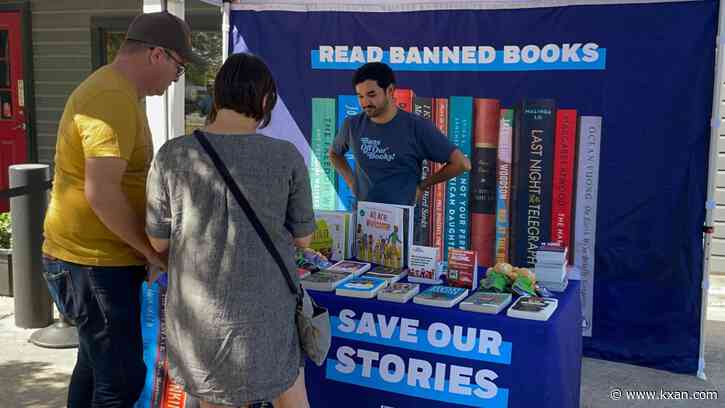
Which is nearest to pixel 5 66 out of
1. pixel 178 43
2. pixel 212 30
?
pixel 212 30

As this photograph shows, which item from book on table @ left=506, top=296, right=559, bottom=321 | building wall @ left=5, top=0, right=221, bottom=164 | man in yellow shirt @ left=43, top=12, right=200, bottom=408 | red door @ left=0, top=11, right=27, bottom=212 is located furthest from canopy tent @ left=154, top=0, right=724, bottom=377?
red door @ left=0, top=11, right=27, bottom=212

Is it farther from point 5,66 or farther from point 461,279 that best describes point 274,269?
point 5,66

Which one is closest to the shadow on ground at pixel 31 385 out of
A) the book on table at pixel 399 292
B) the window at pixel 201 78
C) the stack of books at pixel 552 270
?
the book on table at pixel 399 292

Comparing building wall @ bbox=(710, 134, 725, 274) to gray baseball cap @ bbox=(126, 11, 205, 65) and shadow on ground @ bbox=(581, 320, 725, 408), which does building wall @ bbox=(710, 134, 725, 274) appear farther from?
gray baseball cap @ bbox=(126, 11, 205, 65)

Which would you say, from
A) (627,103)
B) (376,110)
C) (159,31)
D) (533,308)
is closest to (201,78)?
(376,110)

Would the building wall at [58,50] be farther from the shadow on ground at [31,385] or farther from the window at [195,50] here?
the shadow on ground at [31,385]

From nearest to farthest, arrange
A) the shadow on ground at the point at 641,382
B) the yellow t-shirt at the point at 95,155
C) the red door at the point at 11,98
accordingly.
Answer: the yellow t-shirt at the point at 95,155
the shadow on ground at the point at 641,382
the red door at the point at 11,98

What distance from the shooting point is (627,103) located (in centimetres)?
370

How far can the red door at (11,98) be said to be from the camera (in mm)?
7023

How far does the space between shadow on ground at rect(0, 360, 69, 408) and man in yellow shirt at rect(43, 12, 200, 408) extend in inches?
53.1

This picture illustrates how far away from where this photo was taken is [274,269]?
1.78 m

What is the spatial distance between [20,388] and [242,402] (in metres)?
2.11

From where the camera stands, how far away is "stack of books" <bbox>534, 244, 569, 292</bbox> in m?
2.56

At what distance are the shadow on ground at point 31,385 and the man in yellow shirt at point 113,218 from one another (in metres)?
1.35
